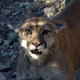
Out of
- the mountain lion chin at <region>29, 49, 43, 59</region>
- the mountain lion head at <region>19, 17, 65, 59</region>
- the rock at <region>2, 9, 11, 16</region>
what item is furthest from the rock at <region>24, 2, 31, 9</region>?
the mountain lion chin at <region>29, 49, 43, 59</region>

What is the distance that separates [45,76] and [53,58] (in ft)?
0.90

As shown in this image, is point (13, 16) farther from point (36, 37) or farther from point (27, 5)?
point (36, 37)

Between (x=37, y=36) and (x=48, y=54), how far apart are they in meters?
0.45

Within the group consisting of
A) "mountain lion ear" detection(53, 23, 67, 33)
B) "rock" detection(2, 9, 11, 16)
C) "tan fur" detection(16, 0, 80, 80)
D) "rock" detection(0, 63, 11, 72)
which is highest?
"mountain lion ear" detection(53, 23, 67, 33)

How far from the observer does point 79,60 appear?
584cm

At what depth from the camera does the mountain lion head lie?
4.63 m

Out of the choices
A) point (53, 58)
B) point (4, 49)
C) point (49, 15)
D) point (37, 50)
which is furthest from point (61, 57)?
point (49, 15)

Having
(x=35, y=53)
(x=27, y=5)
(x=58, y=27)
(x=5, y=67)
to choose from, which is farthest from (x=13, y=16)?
(x=35, y=53)

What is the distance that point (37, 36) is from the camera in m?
4.64

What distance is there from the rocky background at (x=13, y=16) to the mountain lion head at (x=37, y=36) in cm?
168

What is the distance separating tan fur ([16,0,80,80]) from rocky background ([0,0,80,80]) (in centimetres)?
117

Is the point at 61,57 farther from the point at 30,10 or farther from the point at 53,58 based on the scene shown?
the point at 30,10

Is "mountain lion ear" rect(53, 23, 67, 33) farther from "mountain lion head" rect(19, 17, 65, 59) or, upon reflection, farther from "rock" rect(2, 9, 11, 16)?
"rock" rect(2, 9, 11, 16)

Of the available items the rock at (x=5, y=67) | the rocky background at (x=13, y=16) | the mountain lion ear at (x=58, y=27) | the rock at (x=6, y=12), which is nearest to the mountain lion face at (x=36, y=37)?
the mountain lion ear at (x=58, y=27)
